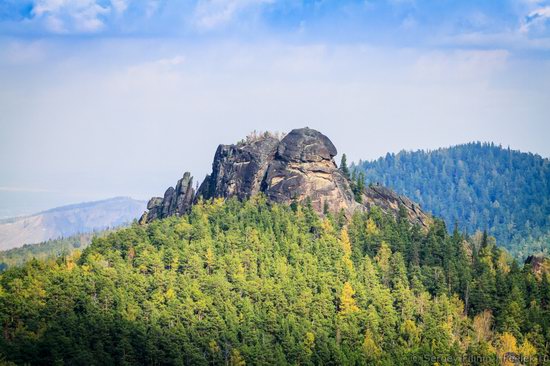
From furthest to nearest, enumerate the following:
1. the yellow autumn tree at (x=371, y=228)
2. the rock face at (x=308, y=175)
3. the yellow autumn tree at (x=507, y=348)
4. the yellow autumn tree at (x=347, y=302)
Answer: the rock face at (x=308, y=175)
the yellow autumn tree at (x=371, y=228)
the yellow autumn tree at (x=347, y=302)
the yellow autumn tree at (x=507, y=348)

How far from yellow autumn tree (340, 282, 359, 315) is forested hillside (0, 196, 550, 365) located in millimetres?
168

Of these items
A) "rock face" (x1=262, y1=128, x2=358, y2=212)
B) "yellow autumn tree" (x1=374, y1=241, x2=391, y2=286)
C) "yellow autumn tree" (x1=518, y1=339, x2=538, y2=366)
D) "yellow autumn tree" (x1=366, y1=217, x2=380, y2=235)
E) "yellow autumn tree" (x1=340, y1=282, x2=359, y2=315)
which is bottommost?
"yellow autumn tree" (x1=518, y1=339, x2=538, y2=366)

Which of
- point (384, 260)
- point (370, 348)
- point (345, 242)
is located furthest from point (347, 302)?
point (345, 242)

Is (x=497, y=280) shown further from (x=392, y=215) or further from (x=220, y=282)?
(x=220, y=282)

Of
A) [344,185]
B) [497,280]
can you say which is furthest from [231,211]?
[497,280]

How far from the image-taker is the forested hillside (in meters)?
130

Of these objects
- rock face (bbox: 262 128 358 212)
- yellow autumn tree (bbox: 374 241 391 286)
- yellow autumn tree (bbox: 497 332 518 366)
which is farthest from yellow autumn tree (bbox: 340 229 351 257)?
yellow autumn tree (bbox: 497 332 518 366)

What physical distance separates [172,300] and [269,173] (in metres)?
52.2

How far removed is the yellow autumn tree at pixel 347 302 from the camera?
5699 inches

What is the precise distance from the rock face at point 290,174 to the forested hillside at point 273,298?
247 inches

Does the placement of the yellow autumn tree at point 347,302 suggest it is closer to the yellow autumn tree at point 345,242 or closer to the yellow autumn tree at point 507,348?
the yellow autumn tree at point 345,242

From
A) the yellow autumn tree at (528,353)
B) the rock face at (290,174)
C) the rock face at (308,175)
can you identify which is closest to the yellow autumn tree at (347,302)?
the yellow autumn tree at (528,353)

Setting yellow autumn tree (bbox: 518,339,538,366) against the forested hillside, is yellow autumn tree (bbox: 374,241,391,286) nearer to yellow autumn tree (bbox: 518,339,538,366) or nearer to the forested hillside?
the forested hillside

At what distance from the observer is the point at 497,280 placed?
160m
